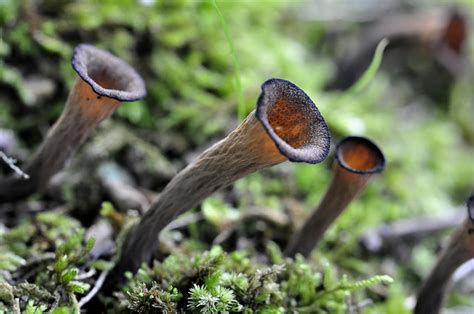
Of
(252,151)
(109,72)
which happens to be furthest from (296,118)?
(109,72)

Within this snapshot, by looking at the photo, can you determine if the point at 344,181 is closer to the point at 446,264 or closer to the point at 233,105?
the point at 446,264

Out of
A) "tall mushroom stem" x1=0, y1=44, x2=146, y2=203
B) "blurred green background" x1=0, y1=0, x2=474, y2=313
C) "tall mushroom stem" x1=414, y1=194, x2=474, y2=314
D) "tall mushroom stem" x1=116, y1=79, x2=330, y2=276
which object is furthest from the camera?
"blurred green background" x1=0, y1=0, x2=474, y2=313

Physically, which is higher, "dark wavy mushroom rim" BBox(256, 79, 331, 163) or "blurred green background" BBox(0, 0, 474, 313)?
"dark wavy mushroom rim" BBox(256, 79, 331, 163)

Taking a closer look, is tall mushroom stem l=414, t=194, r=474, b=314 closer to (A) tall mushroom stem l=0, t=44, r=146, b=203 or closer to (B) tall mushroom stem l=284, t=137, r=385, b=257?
(B) tall mushroom stem l=284, t=137, r=385, b=257

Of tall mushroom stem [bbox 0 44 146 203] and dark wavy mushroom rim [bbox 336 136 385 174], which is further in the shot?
dark wavy mushroom rim [bbox 336 136 385 174]

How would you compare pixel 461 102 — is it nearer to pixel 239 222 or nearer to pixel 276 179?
pixel 276 179

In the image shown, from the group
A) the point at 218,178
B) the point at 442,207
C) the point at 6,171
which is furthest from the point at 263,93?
the point at 442,207

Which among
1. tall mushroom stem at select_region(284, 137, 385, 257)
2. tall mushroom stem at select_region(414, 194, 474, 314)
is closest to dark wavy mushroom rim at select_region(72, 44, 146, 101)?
tall mushroom stem at select_region(284, 137, 385, 257)
